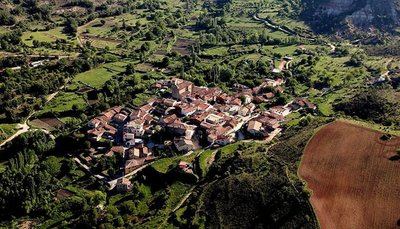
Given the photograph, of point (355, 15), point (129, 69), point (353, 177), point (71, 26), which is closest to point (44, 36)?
point (71, 26)

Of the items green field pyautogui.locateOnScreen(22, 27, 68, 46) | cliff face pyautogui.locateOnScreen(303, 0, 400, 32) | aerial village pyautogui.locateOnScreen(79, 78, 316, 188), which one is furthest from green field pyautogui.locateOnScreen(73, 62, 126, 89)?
cliff face pyautogui.locateOnScreen(303, 0, 400, 32)

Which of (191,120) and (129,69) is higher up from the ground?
(191,120)

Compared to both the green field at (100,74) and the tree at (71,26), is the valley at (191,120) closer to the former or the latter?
the green field at (100,74)

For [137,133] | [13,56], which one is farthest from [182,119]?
[13,56]

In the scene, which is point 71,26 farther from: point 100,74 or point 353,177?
point 353,177

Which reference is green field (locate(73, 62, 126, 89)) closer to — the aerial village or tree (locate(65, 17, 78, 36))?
the aerial village

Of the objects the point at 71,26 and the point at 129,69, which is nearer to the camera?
the point at 129,69

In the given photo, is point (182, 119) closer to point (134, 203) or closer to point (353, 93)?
point (134, 203)
